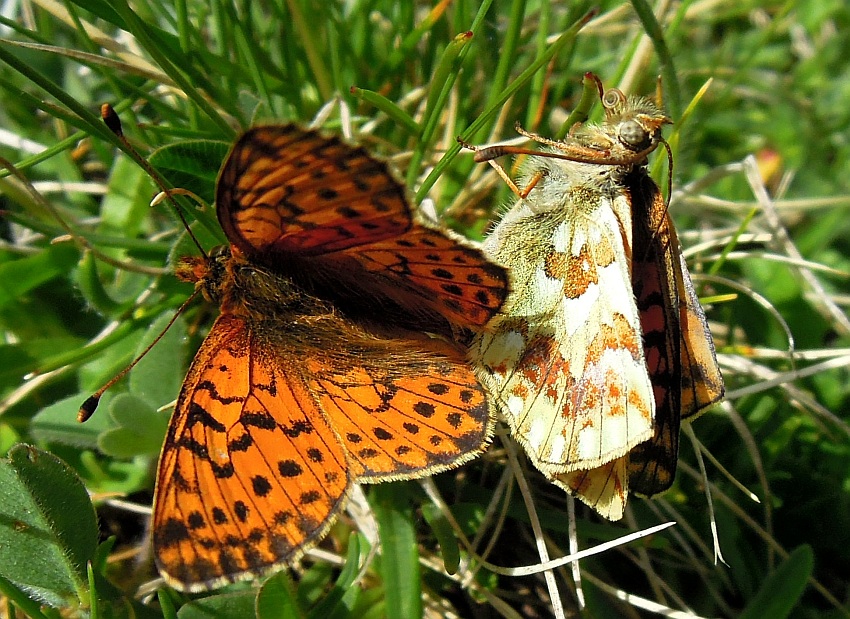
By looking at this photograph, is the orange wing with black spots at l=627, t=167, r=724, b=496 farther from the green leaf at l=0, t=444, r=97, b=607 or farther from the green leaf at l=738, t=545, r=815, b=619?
the green leaf at l=0, t=444, r=97, b=607

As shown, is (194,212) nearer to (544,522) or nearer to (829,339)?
(544,522)

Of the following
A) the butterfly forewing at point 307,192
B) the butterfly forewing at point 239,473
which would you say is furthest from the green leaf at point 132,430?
the butterfly forewing at point 307,192

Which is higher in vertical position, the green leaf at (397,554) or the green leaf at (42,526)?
the green leaf at (42,526)

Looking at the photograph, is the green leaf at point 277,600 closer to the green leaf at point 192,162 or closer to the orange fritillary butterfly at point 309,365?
the orange fritillary butterfly at point 309,365

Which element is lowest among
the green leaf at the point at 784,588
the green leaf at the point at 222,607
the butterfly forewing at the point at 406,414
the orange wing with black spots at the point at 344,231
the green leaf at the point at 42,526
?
the green leaf at the point at 784,588

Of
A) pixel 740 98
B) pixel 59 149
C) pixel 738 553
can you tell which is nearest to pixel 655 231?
pixel 738 553

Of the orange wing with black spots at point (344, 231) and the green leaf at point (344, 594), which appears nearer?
the orange wing with black spots at point (344, 231)

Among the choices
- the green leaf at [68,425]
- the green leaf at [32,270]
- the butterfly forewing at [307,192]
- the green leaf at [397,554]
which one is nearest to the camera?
the butterfly forewing at [307,192]
